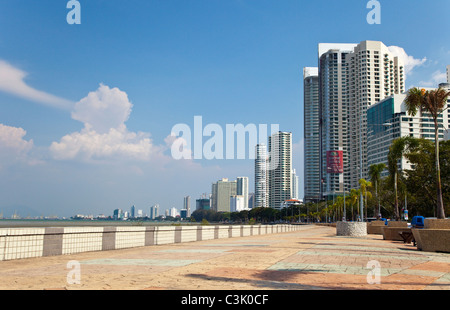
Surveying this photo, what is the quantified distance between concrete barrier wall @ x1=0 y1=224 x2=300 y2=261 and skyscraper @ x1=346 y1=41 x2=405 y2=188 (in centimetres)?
17891

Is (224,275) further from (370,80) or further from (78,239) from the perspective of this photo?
(370,80)

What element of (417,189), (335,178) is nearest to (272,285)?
(417,189)

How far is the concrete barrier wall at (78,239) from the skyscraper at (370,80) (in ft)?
587

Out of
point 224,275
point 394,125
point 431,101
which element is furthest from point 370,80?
point 224,275

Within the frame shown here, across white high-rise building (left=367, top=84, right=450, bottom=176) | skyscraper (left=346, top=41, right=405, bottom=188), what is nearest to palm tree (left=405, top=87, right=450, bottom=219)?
white high-rise building (left=367, top=84, right=450, bottom=176)

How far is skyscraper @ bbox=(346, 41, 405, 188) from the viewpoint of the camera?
620ft

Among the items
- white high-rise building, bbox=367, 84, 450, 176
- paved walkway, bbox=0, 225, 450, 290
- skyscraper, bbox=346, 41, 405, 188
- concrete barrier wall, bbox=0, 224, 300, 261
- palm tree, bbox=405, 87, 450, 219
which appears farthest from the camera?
skyscraper, bbox=346, 41, 405, 188

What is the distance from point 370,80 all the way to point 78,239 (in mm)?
196493

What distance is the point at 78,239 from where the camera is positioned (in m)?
11.8

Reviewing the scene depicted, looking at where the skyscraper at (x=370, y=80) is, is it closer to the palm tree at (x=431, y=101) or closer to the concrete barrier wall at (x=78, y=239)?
the palm tree at (x=431, y=101)

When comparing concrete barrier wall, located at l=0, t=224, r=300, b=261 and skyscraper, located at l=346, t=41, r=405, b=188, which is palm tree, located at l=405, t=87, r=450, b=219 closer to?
concrete barrier wall, located at l=0, t=224, r=300, b=261

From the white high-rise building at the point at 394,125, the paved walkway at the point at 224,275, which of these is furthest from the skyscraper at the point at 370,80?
the paved walkway at the point at 224,275

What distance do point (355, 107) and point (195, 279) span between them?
20254cm
